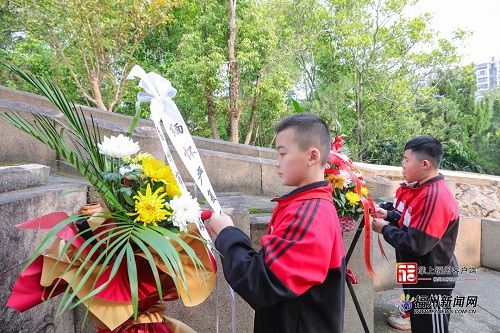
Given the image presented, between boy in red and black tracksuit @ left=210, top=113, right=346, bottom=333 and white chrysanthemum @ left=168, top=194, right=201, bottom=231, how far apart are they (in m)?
0.21

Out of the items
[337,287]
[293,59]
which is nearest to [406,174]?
[337,287]

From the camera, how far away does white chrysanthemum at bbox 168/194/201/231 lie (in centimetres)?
124

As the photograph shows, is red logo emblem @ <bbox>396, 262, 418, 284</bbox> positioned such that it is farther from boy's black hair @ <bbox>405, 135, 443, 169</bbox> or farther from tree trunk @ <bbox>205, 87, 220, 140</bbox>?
tree trunk @ <bbox>205, 87, 220, 140</bbox>

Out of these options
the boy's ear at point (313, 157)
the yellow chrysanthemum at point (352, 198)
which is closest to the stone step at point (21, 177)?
the boy's ear at point (313, 157)

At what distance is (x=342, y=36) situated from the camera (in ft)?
48.4

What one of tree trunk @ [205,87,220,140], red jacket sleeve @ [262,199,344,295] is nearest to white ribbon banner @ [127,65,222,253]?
red jacket sleeve @ [262,199,344,295]

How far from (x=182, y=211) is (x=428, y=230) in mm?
1898

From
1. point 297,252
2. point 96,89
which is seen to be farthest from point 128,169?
point 96,89

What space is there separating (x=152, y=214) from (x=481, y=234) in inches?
231

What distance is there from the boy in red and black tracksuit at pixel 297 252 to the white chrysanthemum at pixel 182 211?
21cm

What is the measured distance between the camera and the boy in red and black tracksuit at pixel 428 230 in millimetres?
2406

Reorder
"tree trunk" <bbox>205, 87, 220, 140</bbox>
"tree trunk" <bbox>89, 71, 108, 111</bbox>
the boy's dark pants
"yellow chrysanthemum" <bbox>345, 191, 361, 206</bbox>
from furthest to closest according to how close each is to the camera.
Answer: "tree trunk" <bbox>205, 87, 220, 140</bbox> < "tree trunk" <bbox>89, 71, 108, 111</bbox> < the boy's dark pants < "yellow chrysanthemum" <bbox>345, 191, 361, 206</bbox>

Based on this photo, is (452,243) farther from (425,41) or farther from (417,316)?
(425,41)

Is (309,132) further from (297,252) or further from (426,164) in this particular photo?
(426,164)
